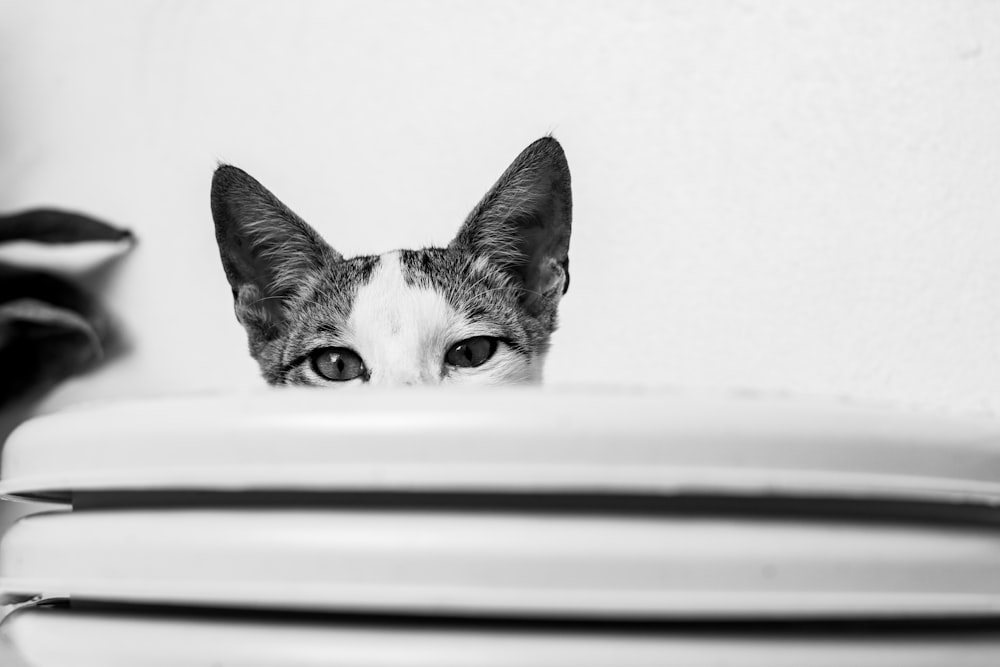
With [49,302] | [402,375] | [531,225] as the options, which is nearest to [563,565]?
[402,375]

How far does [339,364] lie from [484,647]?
1.52ft

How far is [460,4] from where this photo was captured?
0.76 m

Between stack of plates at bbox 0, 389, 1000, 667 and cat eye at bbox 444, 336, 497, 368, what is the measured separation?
0.43 m

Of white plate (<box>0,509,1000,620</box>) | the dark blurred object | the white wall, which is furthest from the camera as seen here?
the dark blurred object

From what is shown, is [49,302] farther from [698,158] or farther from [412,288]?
[698,158]

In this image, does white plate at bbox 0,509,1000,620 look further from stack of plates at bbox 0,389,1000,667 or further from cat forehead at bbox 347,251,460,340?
cat forehead at bbox 347,251,460,340

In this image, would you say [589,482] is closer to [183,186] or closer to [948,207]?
[948,207]

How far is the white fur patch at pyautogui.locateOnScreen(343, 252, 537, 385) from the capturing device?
1.92 feet

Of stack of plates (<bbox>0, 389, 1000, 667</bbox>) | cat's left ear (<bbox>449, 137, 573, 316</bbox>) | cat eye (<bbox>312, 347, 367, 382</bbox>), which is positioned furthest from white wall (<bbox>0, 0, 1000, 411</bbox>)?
stack of plates (<bbox>0, 389, 1000, 667</bbox>)

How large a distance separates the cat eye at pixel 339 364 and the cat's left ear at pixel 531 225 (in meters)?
0.13

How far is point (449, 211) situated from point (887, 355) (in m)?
0.38

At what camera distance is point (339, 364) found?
63 centimetres

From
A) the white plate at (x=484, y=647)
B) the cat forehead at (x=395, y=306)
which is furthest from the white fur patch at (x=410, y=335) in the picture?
the white plate at (x=484, y=647)

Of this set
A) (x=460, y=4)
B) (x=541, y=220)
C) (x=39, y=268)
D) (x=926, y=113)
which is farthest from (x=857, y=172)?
(x=39, y=268)
